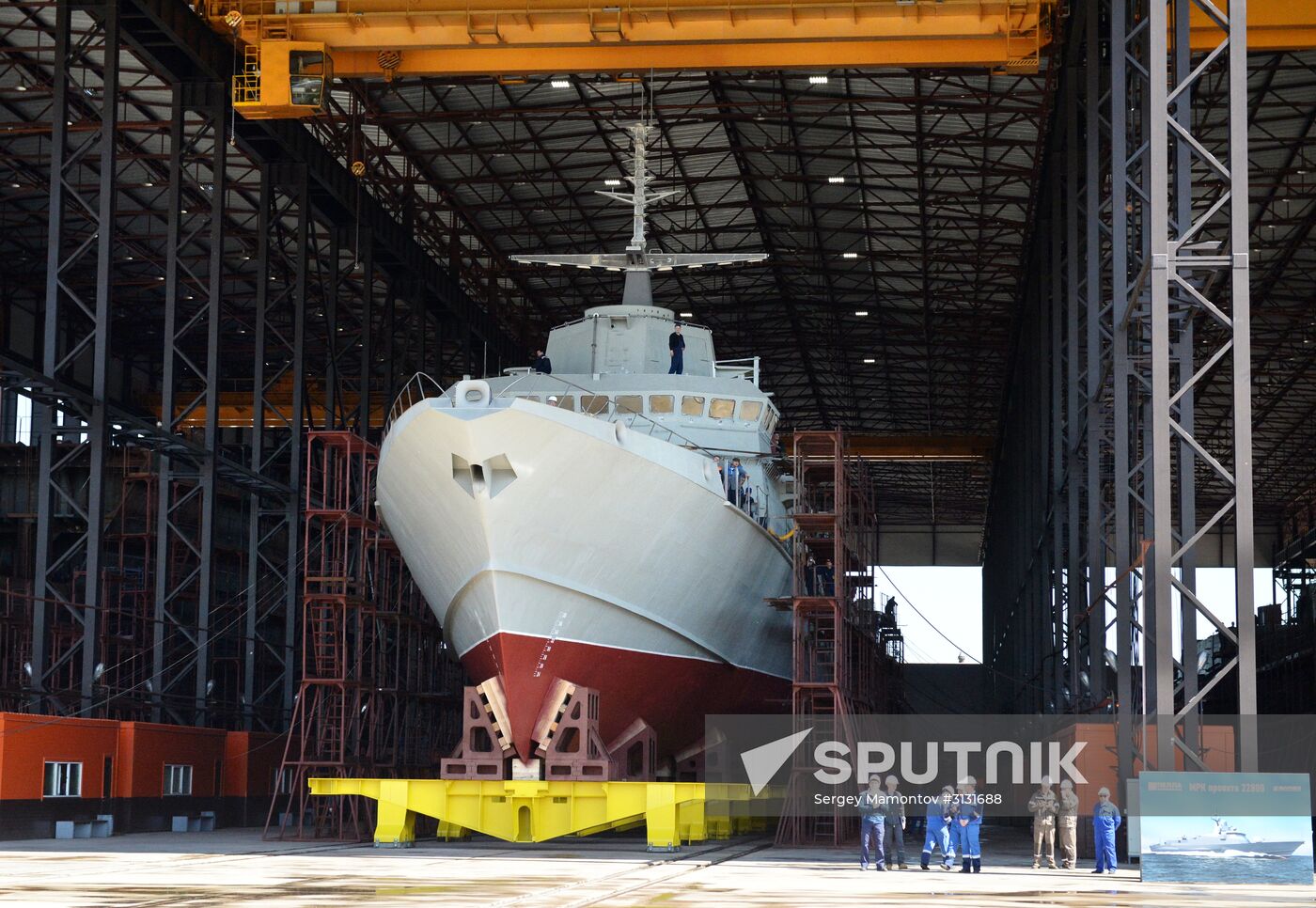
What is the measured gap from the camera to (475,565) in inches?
851

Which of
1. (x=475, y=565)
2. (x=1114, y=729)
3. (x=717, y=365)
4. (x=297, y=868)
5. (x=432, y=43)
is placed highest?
(x=432, y=43)

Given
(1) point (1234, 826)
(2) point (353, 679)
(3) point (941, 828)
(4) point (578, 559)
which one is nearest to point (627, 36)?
(4) point (578, 559)

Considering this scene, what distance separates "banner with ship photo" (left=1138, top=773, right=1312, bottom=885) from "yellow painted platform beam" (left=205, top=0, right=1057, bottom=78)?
14.4 meters

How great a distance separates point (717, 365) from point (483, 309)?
20.1 m

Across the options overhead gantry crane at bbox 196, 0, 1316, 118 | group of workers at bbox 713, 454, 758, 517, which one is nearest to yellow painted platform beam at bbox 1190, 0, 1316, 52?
overhead gantry crane at bbox 196, 0, 1316, 118

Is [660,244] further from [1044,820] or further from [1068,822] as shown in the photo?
[1044,820]

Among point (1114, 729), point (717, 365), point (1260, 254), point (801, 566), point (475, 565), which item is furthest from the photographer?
point (1260, 254)

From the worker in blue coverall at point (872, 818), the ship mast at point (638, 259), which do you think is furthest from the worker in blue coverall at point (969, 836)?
the ship mast at point (638, 259)

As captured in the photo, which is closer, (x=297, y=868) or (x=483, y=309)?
(x=297, y=868)

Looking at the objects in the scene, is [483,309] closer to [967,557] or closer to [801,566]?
[801,566]

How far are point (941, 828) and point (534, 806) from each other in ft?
17.5

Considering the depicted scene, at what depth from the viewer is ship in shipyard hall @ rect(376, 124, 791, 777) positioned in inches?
830

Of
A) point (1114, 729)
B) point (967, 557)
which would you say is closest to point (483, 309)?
point (1114, 729)

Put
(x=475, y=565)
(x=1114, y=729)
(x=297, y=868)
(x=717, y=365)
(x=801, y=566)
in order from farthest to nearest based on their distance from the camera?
(x=717, y=365) < (x=801, y=566) < (x=475, y=565) < (x=1114, y=729) < (x=297, y=868)
